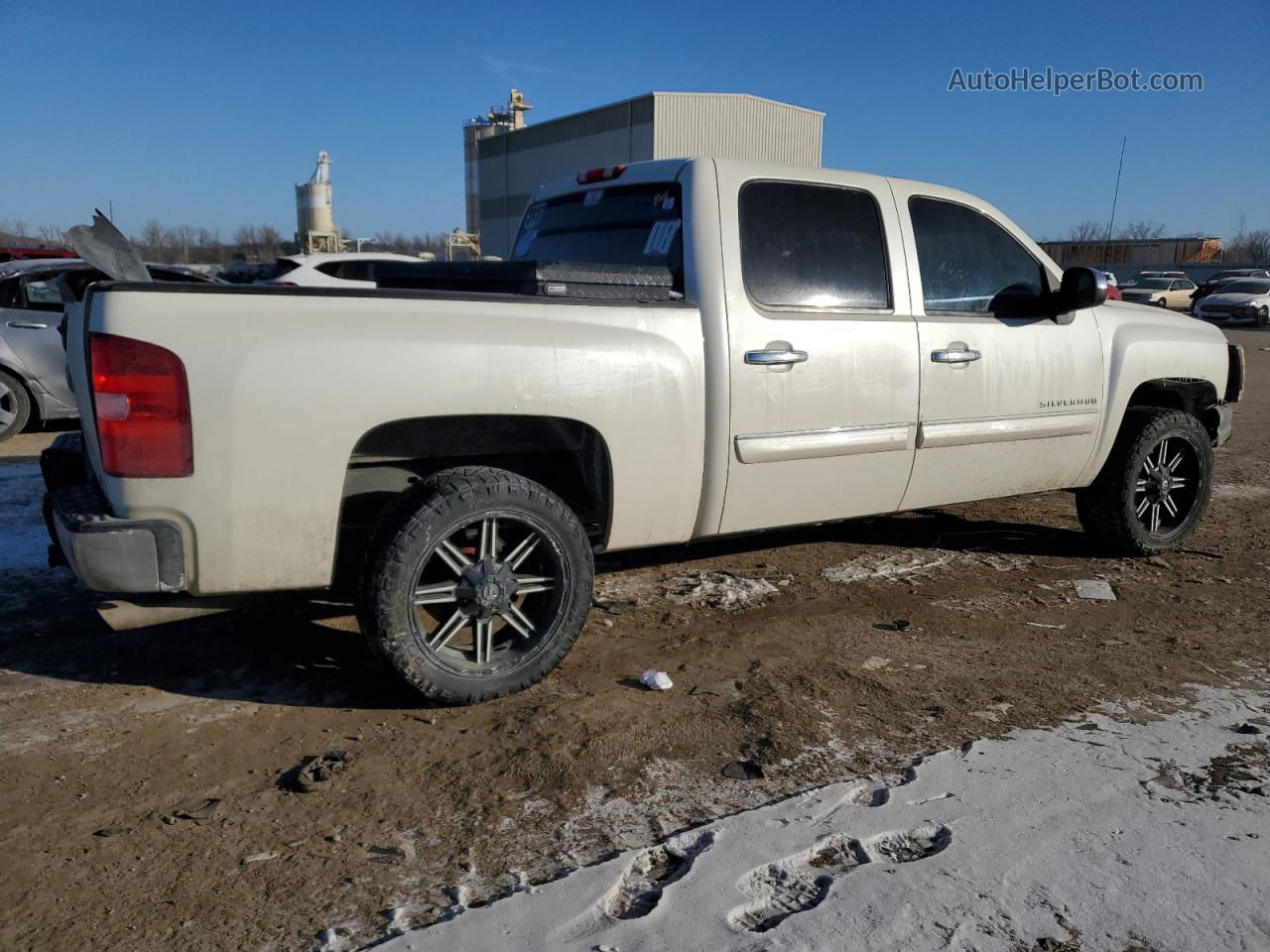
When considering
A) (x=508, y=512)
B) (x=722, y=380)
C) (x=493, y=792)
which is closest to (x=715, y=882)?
(x=493, y=792)

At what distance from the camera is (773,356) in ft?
12.8

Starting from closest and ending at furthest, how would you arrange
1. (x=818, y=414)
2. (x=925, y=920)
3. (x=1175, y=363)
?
1. (x=925, y=920)
2. (x=818, y=414)
3. (x=1175, y=363)

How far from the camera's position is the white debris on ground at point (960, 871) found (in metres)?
2.22

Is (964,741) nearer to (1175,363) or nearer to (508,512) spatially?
(508,512)

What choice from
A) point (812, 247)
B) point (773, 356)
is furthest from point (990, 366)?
point (773, 356)

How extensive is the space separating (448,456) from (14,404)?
6.97 metres

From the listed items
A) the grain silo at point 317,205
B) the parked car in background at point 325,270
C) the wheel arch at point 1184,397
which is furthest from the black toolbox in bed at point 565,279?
the grain silo at point 317,205

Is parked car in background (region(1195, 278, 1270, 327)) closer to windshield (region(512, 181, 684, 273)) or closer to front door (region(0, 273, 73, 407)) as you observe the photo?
windshield (region(512, 181, 684, 273))

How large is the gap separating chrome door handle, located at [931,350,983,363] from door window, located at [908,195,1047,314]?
8.3 inches

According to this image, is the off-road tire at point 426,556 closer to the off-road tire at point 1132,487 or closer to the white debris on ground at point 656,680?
the white debris on ground at point 656,680

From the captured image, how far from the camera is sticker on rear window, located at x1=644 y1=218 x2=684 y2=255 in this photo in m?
4.05

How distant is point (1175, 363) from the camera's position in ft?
17.7

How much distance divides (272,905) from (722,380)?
2342mm

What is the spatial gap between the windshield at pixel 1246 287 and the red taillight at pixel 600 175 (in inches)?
1313
